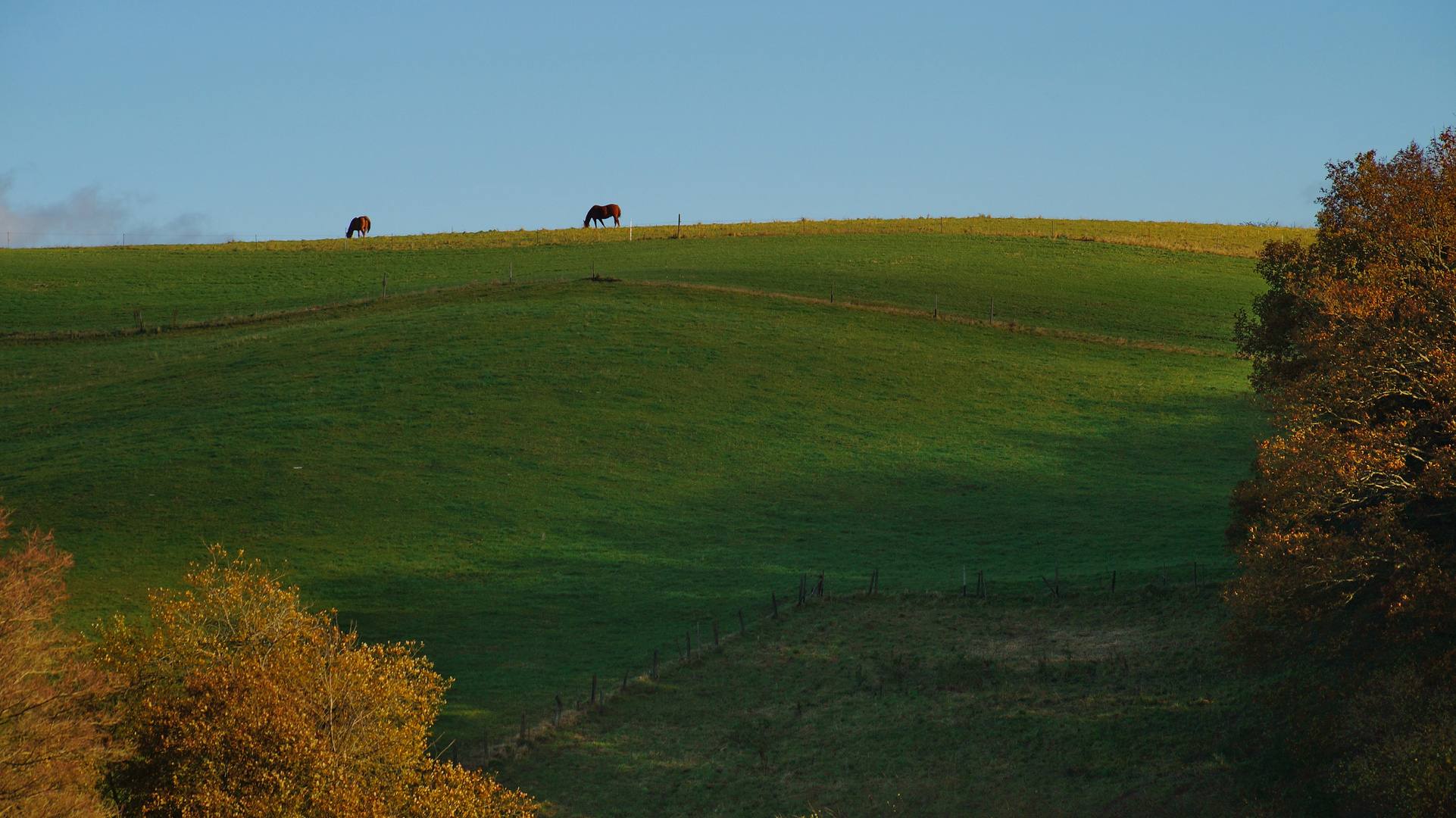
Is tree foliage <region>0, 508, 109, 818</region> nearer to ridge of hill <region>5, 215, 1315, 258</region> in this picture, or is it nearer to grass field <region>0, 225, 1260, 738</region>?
grass field <region>0, 225, 1260, 738</region>

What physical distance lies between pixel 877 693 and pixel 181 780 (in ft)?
52.3

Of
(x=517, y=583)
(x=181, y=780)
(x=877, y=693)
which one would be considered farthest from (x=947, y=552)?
(x=181, y=780)

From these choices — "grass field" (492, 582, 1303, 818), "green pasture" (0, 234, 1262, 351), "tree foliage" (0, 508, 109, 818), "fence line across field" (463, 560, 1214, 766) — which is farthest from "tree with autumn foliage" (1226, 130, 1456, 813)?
"green pasture" (0, 234, 1262, 351)

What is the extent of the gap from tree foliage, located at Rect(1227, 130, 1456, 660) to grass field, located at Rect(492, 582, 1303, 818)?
10.6 ft

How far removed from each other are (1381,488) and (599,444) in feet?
108

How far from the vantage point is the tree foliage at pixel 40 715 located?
16.6 meters

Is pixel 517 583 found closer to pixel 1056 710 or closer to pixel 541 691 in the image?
pixel 541 691

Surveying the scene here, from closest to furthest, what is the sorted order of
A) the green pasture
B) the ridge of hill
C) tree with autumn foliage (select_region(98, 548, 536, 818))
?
tree with autumn foliage (select_region(98, 548, 536, 818))
the green pasture
the ridge of hill

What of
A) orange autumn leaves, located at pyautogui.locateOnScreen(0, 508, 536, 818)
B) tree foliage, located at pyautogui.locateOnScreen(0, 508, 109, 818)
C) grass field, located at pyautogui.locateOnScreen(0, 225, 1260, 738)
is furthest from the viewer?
grass field, located at pyautogui.locateOnScreen(0, 225, 1260, 738)

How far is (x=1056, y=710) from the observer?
25203mm

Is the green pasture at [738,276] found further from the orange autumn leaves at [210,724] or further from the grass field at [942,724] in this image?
the orange autumn leaves at [210,724]

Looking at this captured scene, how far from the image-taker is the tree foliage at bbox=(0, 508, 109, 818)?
16.6 meters

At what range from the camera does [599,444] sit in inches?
1847

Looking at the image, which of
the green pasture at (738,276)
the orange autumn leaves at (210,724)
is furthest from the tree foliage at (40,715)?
the green pasture at (738,276)
